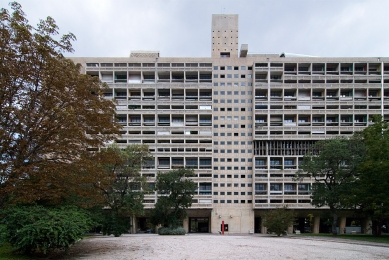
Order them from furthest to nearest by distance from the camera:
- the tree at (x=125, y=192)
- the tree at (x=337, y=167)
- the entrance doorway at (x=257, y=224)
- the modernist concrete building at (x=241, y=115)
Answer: the entrance doorway at (x=257, y=224)
the modernist concrete building at (x=241, y=115)
the tree at (x=337, y=167)
the tree at (x=125, y=192)

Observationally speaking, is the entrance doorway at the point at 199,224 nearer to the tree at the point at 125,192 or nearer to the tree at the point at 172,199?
the tree at the point at 172,199

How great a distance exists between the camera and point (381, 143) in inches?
1425

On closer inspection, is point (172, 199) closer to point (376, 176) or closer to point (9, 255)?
point (376, 176)

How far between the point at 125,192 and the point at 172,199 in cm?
832

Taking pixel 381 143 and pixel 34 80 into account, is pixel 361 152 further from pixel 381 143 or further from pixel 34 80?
pixel 34 80

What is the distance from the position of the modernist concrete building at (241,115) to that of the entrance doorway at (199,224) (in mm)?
215

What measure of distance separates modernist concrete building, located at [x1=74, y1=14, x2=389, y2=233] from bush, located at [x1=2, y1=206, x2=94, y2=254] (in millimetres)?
48222

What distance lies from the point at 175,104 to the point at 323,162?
32.3m

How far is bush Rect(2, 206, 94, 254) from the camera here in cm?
1666

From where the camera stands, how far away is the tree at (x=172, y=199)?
151 ft

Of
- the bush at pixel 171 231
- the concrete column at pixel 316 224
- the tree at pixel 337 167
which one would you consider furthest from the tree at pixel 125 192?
the concrete column at pixel 316 224

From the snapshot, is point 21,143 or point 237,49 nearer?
point 21,143

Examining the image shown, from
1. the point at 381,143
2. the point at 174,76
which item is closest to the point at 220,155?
the point at 174,76

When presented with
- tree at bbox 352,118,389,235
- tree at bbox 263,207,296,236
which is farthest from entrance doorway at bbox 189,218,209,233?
tree at bbox 352,118,389,235
